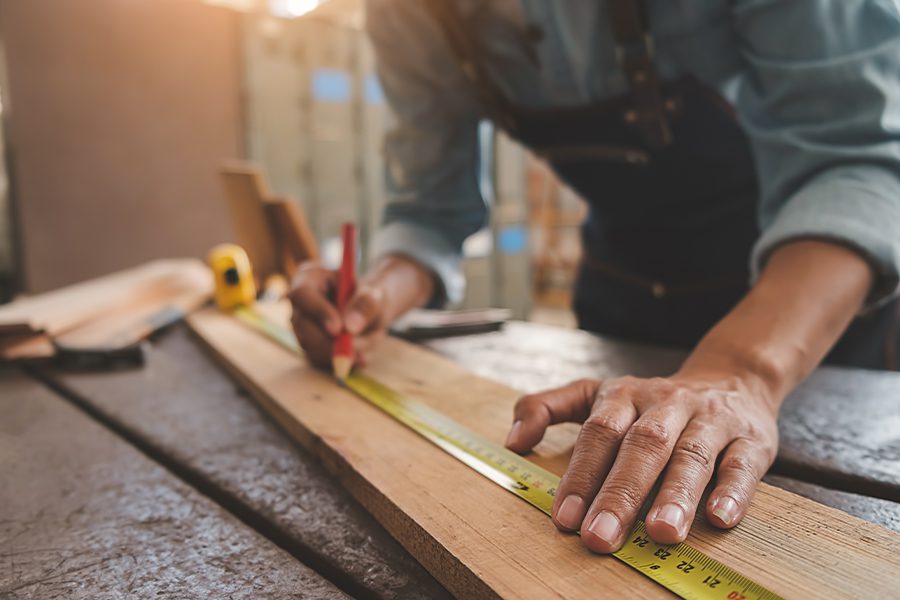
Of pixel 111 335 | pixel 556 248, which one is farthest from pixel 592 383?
pixel 556 248

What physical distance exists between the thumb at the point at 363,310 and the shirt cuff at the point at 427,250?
0.88 feet

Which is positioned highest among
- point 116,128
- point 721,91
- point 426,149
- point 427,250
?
point 116,128

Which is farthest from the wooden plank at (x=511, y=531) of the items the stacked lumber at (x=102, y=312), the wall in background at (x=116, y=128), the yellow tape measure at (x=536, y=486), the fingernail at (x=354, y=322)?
the wall in background at (x=116, y=128)

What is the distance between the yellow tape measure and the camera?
1.59 feet

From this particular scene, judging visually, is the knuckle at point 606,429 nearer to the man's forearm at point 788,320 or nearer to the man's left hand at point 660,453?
the man's left hand at point 660,453

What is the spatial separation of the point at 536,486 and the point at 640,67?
0.87 meters

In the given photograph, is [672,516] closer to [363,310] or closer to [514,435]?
[514,435]

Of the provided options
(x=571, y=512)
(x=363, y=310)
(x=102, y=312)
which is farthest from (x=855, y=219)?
(x=102, y=312)

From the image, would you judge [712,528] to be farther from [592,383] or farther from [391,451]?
[391,451]

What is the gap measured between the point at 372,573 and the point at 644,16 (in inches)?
40.4

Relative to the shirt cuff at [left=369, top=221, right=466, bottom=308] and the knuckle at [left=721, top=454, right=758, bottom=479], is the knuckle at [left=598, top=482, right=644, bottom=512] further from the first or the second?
the shirt cuff at [left=369, top=221, right=466, bottom=308]

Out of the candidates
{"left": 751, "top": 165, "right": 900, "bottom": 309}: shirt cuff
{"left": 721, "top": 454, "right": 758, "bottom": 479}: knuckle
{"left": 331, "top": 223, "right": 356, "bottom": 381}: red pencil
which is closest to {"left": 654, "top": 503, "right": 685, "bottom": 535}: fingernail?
{"left": 721, "top": 454, "right": 758, "bottom": 479}: knuckle

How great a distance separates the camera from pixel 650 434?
0.61 m

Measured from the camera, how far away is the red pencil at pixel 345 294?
3.70 ft
